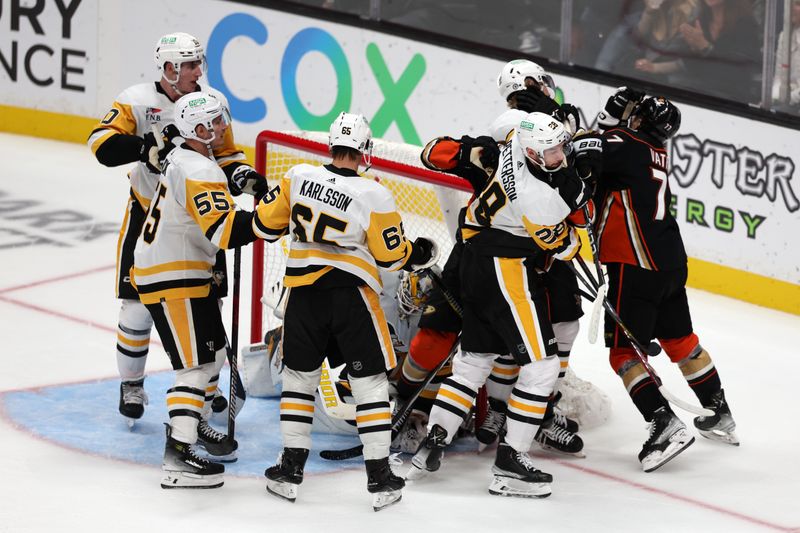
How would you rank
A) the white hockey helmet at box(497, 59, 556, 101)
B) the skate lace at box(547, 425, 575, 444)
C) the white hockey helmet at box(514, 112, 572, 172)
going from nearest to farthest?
1. the white hockey helmet at box(514, 112, 572, 172)
2. the white hockey helmet at box(497, 59, 556, 101)
3. the skate lace at box(547, 425, 575, 444)

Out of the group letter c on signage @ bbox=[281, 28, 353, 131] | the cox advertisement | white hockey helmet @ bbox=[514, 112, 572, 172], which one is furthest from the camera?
letter c on signage @ bbox=[281, 28, 353, 131]

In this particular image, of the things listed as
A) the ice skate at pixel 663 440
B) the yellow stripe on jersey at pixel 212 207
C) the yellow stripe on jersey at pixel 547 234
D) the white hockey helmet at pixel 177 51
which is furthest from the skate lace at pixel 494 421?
the white hockey helmet at pixel 177 51

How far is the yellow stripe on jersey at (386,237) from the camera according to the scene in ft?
14.8

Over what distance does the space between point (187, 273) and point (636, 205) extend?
154 centimetres

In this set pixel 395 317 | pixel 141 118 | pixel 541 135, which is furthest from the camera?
pixel 395 317

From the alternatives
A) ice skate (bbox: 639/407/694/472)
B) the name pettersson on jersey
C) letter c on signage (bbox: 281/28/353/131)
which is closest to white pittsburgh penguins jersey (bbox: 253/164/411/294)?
the name pettersson on jersey

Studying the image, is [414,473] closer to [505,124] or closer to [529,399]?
[529,399]

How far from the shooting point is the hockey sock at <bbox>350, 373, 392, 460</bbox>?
4.57 meters

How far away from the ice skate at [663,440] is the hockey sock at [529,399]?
0.51 meters

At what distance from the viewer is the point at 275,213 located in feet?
14.9

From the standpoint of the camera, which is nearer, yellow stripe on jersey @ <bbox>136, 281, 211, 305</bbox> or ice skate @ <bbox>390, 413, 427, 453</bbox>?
yellow stripe on jersey @ <bbox>136, 281, 211, 305</bbox>

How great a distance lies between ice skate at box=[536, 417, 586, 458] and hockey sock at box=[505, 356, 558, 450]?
446mm

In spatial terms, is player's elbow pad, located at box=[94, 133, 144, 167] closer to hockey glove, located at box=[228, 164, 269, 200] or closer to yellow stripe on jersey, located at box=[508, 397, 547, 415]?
hockey glove, located at box=[228, 164, 269, 200]

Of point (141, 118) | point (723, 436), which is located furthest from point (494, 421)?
point (141, 118)
